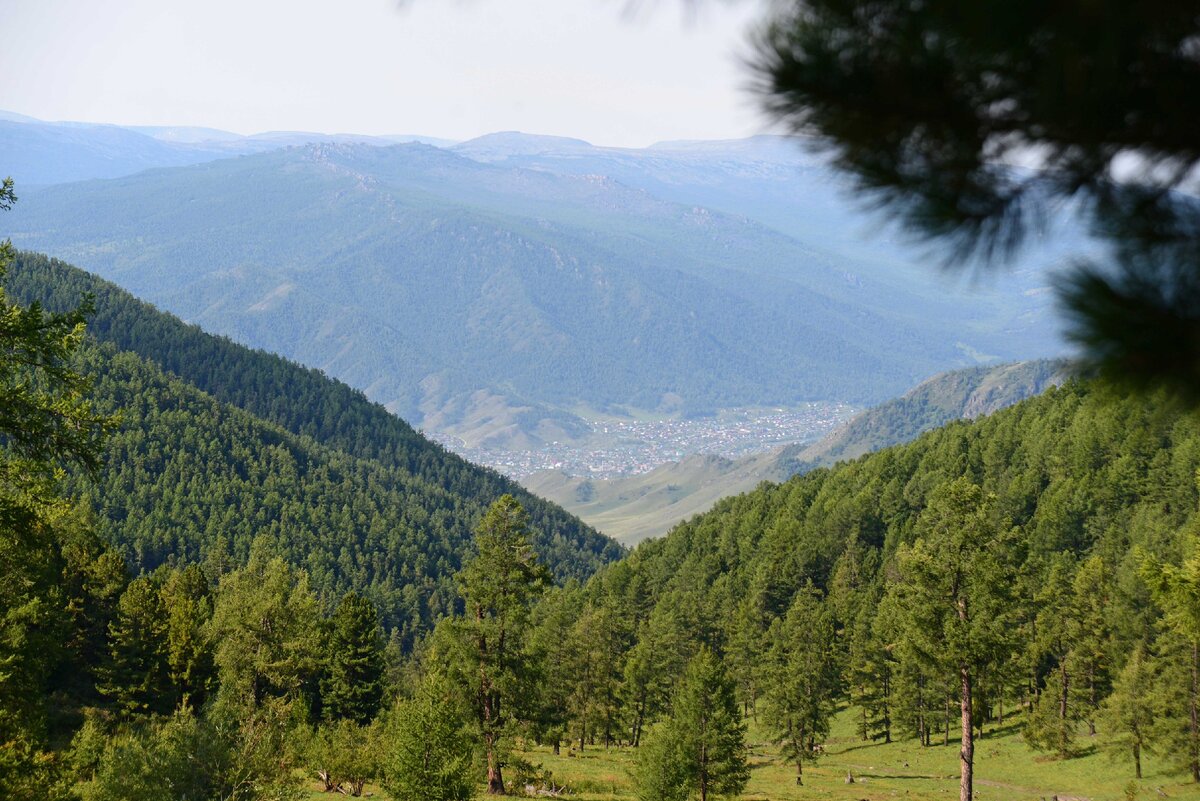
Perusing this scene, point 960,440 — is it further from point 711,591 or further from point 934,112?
point 934,112

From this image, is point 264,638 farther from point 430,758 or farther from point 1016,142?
point 1016,142

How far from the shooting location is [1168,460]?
101188 millimetres

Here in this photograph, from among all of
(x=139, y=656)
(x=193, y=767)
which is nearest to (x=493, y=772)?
(x=193, y=767)

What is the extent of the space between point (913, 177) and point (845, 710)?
9688cm

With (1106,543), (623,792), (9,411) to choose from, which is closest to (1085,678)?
(1106,543)

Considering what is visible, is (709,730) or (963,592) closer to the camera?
(963,592)

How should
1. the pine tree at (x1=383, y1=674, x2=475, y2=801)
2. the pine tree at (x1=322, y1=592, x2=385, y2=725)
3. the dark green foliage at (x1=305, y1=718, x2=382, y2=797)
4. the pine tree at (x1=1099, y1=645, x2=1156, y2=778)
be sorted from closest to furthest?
1. the pine tree at (x1=383, y1=674, x2=475, y2=801)
2. the dark green foliage at (x1=305, y1=718, x2=382, y2=797)
3. the pine tree at (x1=1099, y1=645, x2=1156, y2=778)
4. the pine tree at (x1=322, y1=592, x2=385, y2=725)

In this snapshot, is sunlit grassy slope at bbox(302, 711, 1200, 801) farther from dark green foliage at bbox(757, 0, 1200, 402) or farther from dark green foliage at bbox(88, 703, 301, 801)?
dark green foliage at bbox(757, 0, 1200, 402)

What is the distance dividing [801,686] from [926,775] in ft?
29.9

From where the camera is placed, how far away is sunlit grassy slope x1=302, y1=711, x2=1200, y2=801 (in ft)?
160

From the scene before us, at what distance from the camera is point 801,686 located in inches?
2562

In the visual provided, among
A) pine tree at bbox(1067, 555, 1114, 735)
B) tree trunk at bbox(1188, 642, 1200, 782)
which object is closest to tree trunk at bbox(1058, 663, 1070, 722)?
pine tree at bbox(1067, 555, 1114, 735)

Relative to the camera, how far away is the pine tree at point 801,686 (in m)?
63.0

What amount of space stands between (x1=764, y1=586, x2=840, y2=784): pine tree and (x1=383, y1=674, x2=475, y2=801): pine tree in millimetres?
30696
